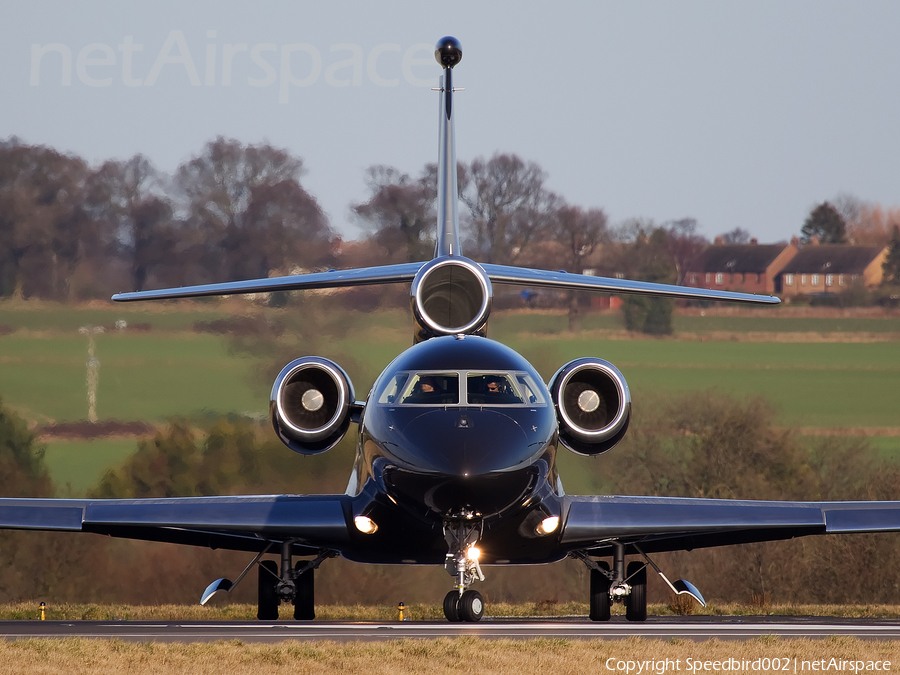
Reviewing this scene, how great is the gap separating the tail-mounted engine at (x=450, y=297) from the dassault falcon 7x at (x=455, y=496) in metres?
0.03

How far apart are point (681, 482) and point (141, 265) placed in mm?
14556

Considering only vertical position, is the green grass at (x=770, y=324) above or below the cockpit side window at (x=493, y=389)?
above

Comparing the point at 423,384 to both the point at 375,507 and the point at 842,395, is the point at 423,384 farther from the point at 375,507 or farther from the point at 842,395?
the point at 842,395

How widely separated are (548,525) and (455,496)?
2.44 m

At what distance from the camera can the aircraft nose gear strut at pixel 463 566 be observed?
15.9m

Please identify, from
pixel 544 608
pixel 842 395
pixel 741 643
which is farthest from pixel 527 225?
pixel 741 643

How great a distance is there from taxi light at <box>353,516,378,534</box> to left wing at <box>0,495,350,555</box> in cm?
36

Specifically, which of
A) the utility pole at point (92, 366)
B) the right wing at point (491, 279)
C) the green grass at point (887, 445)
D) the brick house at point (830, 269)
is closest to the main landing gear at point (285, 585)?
the right wing at point (491, 279)

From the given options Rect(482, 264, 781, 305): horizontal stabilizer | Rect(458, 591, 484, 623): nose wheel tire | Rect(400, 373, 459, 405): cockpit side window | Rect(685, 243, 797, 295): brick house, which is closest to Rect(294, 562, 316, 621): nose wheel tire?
Rect(458, 591, 484, 623): nose wheel tire

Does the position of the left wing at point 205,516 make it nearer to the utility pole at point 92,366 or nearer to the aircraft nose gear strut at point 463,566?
the aircraft nose gear strut at point 463,566

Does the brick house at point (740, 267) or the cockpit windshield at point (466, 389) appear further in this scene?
the brick house at point (740, 267)

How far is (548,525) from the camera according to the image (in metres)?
17.2

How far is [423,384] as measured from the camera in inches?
639

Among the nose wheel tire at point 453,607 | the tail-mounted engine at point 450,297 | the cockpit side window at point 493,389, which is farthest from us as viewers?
the tail-mounted engine at point 450,297
